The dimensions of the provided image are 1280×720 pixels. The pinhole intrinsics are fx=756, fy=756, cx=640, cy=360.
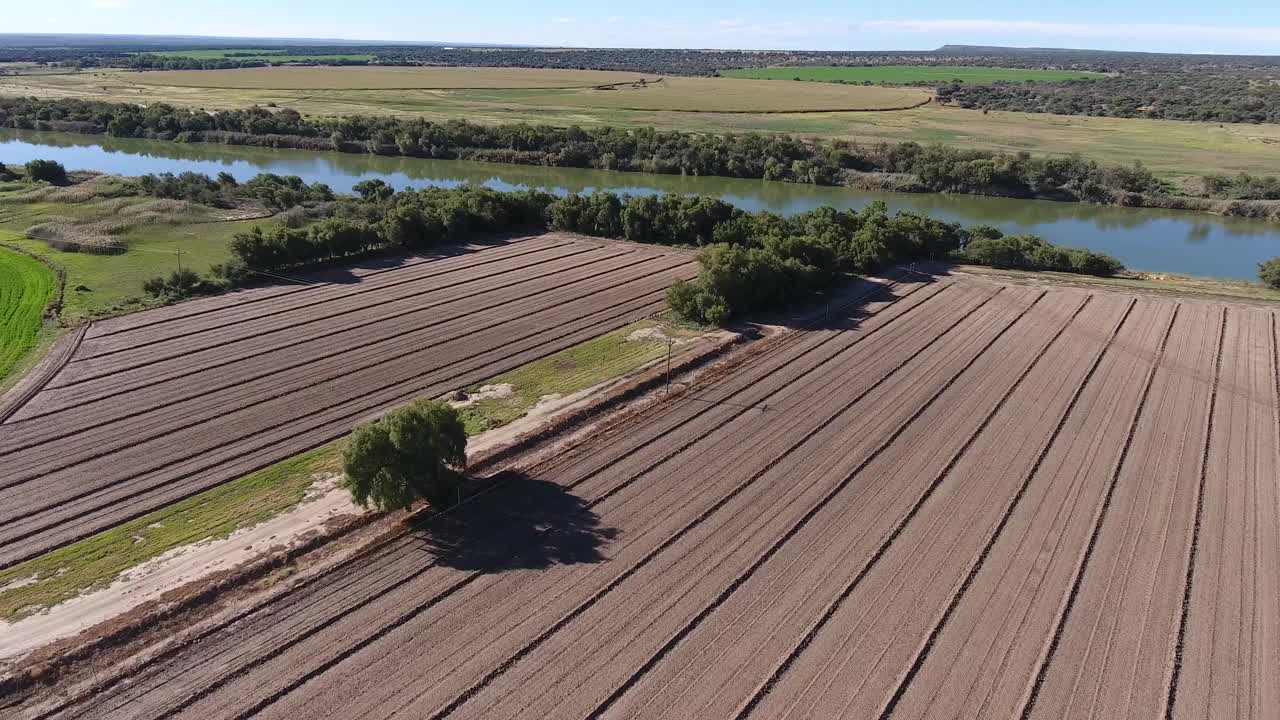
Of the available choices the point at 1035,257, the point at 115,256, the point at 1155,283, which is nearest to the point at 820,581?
the point at 1035,257

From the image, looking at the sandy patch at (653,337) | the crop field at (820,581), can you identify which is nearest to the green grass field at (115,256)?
the sandy patch at (653,337)

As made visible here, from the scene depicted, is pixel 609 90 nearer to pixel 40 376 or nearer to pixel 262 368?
pixel 262 368

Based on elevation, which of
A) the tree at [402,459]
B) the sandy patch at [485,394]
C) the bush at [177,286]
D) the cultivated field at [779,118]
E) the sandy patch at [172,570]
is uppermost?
the cultivated field at [779,118]

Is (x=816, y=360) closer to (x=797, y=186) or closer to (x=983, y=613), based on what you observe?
(x=983, y=613)

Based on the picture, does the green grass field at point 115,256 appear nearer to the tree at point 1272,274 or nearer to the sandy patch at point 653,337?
the sandy patch at point 653,337

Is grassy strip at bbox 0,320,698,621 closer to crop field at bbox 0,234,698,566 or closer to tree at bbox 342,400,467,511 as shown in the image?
crop field at bbox 0,234,698,566

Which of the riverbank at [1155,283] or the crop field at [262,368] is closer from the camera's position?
the crop field at [262,368]

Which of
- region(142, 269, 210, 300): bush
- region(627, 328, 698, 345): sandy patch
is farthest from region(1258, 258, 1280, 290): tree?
region(142, 269, 210, 300): bush

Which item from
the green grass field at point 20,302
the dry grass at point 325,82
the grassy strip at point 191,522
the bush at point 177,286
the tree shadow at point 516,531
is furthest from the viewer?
the dry grass at point 325,82

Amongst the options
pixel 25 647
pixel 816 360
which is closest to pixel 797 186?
pixel 816 360
